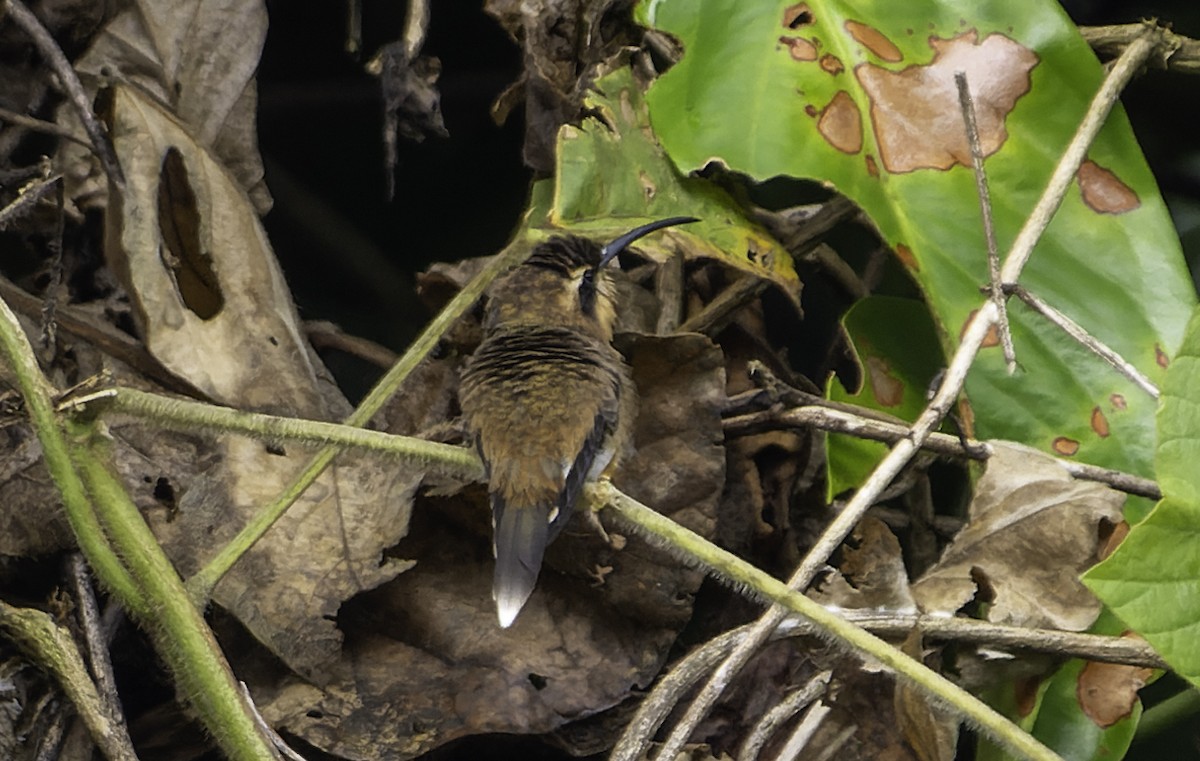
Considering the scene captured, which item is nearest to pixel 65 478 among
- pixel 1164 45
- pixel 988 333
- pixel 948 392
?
pixel 948 392

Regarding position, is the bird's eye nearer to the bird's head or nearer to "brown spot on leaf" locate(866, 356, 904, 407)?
the bird's head

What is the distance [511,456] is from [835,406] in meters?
0.37

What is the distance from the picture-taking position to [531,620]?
1504 millimetres

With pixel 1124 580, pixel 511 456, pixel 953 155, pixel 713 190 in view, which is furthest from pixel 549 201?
pixel 1124 580

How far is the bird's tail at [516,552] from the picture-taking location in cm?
137

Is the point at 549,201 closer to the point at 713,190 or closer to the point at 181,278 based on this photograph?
the point at 713,190

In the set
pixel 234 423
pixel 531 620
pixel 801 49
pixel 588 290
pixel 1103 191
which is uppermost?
pixel 801 49

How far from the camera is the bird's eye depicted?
5.65ft

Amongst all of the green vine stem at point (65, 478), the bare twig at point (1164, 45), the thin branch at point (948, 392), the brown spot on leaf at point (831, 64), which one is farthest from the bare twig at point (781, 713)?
the bare twig at point (1164, 45)

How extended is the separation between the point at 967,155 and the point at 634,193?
37 cm

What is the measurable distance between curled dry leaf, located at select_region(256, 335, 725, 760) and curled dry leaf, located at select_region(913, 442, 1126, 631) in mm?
272

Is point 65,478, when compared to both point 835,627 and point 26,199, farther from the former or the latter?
point 835,627

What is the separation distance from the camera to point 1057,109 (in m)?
1.57

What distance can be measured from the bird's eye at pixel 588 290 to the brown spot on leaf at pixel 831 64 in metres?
0.38
